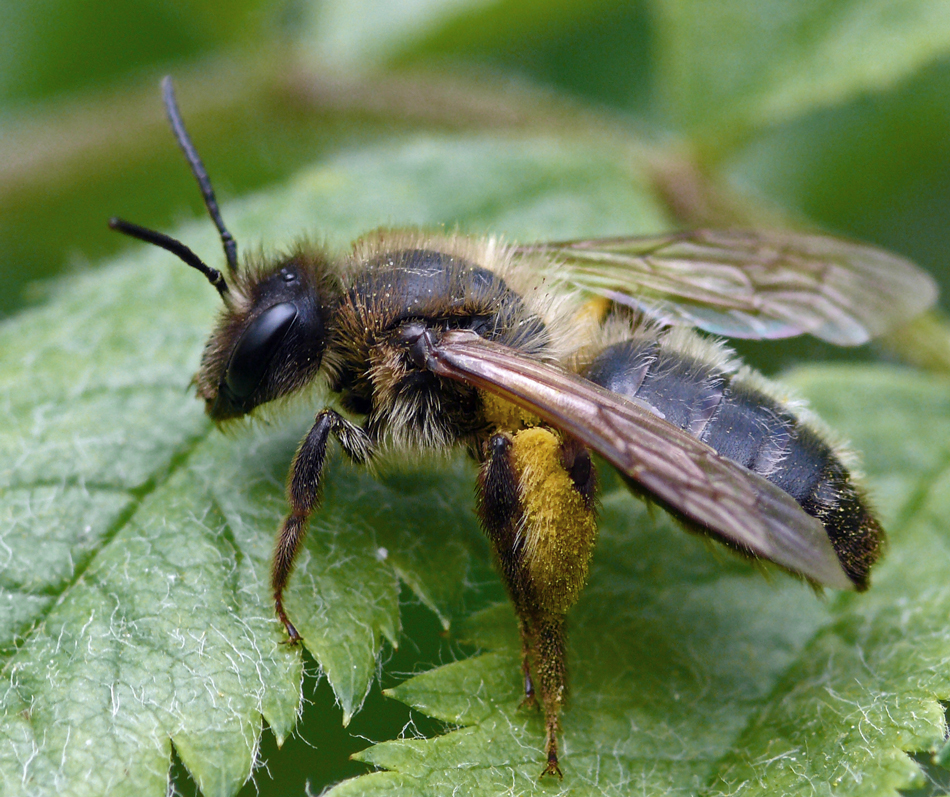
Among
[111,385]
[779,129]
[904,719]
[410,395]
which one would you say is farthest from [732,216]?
[111,385]

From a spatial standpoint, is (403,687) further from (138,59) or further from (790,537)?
(138,59)

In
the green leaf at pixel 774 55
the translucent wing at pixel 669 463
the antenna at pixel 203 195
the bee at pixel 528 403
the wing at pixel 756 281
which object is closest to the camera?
the translucent wing at pixel 669 463

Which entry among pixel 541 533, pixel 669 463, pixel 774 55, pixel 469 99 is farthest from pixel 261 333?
pixel 774 55

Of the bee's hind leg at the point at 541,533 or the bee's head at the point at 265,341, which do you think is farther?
the bee's head at the point at 265,341

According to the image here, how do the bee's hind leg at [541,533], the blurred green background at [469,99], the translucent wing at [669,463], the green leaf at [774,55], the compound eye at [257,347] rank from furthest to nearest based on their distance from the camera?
the blurred green background at [469,99], the green leaf at [774,55], the compound eye at [257,347], the bee's hind leg at [541,533], the translucent wing at [669,463]

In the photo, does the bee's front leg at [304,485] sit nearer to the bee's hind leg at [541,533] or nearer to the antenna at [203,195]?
the bee's hind leg at [541,533]

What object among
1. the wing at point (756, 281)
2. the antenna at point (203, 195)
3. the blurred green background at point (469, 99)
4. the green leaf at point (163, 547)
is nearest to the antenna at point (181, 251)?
the antenna at point (203, 195)
